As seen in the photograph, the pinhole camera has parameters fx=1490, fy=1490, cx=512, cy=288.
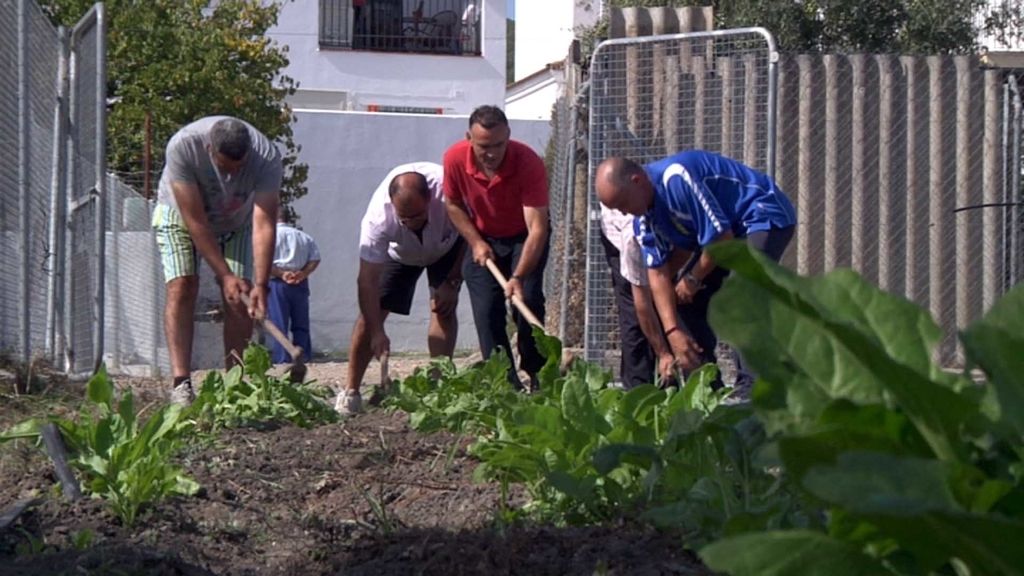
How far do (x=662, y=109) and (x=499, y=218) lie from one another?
1466mm

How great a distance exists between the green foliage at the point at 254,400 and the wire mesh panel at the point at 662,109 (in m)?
2.81

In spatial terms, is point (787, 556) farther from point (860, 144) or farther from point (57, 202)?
point (860, 144)

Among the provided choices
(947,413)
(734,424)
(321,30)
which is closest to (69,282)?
(734,424)

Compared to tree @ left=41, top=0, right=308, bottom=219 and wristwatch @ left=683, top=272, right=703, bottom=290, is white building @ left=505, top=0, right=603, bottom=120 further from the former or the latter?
wristwatch @ left=683, top=272, right=703, bottom=290

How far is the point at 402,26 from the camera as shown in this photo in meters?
28.7

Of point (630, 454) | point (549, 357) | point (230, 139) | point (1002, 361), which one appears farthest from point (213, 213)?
point (1002, 361)

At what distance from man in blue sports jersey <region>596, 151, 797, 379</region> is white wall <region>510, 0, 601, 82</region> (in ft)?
67.9

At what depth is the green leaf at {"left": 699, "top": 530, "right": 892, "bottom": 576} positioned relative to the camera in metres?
1.30

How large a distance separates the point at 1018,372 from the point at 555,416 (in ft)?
7.34

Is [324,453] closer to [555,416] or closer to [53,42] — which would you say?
[555,416]

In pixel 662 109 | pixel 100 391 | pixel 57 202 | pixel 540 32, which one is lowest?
pixel 100 391

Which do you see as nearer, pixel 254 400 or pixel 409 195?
pixel 254 400

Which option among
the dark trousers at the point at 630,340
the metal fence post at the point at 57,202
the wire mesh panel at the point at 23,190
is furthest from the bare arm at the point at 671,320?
the metal fence post at the point at 57,202

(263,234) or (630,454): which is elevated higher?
(263,234)
